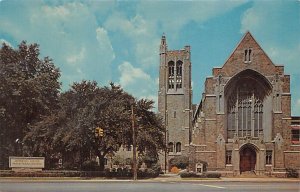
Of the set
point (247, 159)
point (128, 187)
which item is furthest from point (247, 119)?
point (128, 187)

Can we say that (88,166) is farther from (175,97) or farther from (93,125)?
(175,97)

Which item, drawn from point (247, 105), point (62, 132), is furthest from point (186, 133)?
point (62, 132)

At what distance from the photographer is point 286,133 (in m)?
54.0

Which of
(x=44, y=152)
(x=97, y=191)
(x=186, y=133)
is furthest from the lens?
(x=186, y=133)

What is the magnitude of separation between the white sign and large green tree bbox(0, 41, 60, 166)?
4.93 metres

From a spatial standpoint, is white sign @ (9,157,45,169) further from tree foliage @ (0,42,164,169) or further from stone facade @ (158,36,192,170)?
stone facade @ (158,36,192,170)

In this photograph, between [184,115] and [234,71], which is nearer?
[234,71]

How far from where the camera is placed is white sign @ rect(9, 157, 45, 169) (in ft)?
143

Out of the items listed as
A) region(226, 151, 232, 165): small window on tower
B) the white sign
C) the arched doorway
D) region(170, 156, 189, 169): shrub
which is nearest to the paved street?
the white sign

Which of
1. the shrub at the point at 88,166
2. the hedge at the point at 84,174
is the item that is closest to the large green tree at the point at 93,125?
the shrub at the point at 88,166

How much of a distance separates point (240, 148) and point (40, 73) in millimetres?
24489

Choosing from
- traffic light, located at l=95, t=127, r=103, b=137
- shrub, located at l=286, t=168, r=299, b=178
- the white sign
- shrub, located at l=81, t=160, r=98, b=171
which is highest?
traffic light, located at l=95, t=127, r=103, b=137

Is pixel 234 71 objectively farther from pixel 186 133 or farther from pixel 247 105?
pixel 186 133

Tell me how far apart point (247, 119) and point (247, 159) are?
15.6 feet
